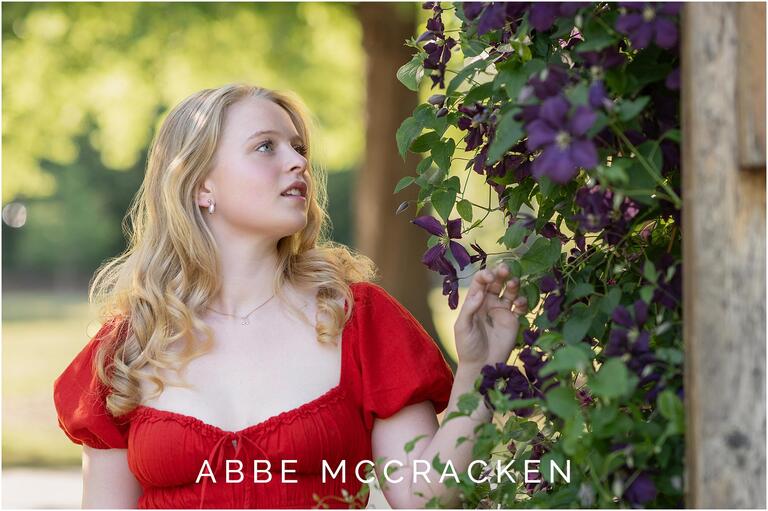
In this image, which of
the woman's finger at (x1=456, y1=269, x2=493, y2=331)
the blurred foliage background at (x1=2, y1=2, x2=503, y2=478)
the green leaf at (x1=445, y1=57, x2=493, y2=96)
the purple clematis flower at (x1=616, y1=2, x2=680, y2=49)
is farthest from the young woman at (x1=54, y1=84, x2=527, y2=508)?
the blurred foliage background at (x1=2, y1=2, x2=503, y2=478)

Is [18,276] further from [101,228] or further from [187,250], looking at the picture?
[187,250]

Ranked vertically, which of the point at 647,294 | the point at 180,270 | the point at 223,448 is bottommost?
the point at 223,448

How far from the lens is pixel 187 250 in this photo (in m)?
2.38

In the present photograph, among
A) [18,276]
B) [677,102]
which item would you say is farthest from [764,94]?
[18,276]

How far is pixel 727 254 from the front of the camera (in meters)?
1.25

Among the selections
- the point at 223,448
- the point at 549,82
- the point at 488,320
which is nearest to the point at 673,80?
the point at 549,82

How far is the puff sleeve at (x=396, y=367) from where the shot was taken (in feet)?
6.91

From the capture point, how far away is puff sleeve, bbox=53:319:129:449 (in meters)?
2.23

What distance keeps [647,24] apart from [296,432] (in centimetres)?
121

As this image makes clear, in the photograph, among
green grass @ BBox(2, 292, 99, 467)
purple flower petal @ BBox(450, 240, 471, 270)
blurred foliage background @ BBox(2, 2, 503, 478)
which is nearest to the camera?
purple flower petal @ BBox(450, 240, 471, 270)

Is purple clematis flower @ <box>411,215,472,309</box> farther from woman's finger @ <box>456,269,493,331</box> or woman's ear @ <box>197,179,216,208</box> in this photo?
woman's ear @ <box>197,179,216,208</box>

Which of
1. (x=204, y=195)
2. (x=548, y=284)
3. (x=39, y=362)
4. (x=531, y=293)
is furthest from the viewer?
(x=39, y=362)

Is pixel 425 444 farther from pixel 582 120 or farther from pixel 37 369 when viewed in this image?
pixel 37 369

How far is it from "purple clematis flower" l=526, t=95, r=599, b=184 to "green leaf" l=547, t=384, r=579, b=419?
30 cm
